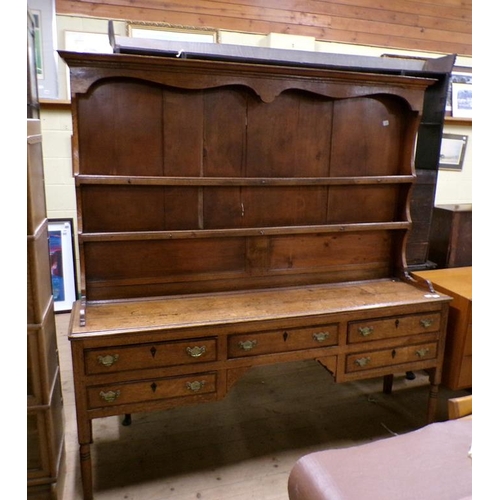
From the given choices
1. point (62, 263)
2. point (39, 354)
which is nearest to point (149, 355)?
point (39, 354)

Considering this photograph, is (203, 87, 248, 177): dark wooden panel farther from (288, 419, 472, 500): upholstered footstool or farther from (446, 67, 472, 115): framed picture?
(446, 67, 472, 115): framed picture

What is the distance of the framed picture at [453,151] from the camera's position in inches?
143

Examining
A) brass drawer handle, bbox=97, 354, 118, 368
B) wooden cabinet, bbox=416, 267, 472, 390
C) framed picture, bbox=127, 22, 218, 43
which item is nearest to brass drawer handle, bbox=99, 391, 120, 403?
brass drawer handle, bbox=97, 354, 118, 368

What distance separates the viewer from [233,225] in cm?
203

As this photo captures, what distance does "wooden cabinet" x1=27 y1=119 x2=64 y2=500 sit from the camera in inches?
57.5

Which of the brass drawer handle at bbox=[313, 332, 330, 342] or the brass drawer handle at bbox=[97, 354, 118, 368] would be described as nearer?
the brass drawer handle at bbox=[97, 354, 118, 368]

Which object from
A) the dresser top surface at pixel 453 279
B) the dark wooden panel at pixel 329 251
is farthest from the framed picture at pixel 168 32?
the dresser top surface at pixel 453 279

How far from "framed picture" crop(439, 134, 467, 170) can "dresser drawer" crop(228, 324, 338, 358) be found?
2.44m

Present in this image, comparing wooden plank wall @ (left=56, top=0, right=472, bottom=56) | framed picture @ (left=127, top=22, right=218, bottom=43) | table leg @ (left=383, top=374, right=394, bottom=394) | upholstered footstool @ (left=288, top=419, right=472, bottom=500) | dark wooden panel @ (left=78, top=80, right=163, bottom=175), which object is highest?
wooden plank wall @ (left=56, top=0, right=472, bottom=56)

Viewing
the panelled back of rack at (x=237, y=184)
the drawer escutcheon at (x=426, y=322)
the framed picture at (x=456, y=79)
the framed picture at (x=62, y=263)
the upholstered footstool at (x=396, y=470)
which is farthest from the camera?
the framed picture at (x=456, y=79)

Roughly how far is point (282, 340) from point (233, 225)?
583 mm

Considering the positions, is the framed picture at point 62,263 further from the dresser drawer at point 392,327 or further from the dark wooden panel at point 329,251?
the dresser drawer at point 392,327

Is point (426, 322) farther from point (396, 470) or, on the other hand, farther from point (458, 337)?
point (396, 470)

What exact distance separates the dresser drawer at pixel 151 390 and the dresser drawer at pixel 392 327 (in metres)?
0.66
